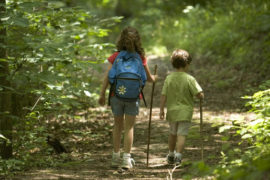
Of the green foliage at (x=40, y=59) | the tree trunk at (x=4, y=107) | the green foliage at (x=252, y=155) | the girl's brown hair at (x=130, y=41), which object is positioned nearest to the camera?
the green foliage at (x=252, y=155)

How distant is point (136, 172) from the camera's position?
5.19m

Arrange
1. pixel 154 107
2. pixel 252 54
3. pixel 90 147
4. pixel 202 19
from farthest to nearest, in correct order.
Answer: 1. pixel 202 19
2. pixel 252 54
3. pixel 154 107
4. pixel 90 147

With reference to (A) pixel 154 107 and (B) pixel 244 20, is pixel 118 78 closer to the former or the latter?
(A) pixel 154 107

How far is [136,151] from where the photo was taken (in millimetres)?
6645

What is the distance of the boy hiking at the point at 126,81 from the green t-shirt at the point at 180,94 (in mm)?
431

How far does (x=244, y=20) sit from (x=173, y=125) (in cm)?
947

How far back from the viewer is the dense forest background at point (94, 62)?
492 centimetres

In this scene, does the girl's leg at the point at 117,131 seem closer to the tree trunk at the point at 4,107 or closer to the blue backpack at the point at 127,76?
the blue backpack at the point at 127,76

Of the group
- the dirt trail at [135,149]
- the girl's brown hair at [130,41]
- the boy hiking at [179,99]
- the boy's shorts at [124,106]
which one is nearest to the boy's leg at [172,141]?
the boy hiking at [179,99]

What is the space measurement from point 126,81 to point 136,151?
6.84ft

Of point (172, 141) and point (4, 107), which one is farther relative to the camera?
point (4, 107)

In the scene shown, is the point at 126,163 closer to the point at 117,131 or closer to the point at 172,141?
the point at 117,131

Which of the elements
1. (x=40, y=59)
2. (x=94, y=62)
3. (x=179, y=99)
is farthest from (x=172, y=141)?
(x=40, y=59)

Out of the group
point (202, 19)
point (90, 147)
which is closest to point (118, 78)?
point (90, 147)
